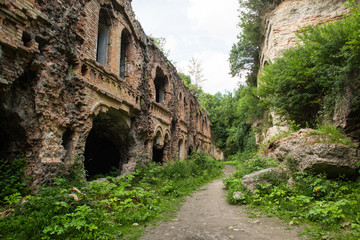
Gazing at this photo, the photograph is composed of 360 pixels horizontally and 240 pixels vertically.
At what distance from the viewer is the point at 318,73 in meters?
7.37

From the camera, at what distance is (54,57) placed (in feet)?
18.0

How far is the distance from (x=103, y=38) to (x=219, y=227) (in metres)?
7.78

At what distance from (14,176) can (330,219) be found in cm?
622

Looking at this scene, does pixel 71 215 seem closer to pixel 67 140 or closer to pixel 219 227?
pixel 219 227

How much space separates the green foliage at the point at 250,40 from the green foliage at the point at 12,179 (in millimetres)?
18727

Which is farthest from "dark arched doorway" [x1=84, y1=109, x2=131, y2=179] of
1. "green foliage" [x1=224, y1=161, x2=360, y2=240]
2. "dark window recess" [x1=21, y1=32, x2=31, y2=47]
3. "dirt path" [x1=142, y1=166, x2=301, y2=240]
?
"green foliage" [x1=224, y1=161, x2=360, y2=240]

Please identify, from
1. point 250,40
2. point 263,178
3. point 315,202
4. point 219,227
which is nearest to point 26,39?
point 219,227

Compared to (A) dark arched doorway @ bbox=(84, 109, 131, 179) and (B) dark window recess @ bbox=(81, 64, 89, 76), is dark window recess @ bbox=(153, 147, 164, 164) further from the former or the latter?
(B) dark window recess @ bbox=(81, 64, 89, 76)

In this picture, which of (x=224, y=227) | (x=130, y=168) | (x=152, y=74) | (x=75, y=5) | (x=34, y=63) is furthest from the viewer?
(x=152, y=74)

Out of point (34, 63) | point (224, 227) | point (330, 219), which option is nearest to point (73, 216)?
point (224, 227)

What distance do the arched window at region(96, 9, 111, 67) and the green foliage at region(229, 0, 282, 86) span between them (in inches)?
545

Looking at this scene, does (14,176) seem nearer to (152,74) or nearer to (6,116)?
(6,116)

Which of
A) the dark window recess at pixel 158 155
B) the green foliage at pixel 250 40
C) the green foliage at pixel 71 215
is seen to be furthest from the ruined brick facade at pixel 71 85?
the green foliage at pixel 250 40

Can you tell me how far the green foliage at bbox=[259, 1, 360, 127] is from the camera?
5.91 meters
